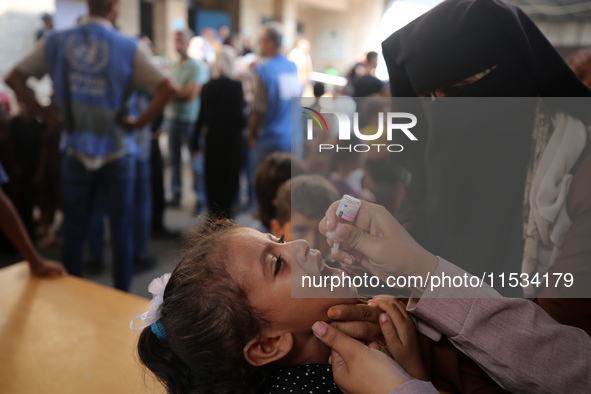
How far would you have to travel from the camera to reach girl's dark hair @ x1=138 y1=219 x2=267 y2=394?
101 cm

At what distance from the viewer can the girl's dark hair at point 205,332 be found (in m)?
1.01

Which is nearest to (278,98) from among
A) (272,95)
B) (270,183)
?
(272,95)

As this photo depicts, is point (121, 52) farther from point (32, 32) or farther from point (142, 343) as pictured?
point (32, 32)

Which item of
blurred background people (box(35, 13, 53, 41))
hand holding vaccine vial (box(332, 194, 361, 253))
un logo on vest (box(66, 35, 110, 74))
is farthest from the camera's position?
blurred background people (box(35, 13, 53, 41))

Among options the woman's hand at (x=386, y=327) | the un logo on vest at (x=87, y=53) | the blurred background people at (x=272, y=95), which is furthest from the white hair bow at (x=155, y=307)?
the blurred background people at (x=272, y=95)

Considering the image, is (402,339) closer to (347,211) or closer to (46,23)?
(347,211)

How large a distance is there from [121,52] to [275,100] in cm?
198

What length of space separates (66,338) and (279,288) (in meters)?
0.93

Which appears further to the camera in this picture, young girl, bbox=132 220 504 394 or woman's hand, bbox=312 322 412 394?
young girl, bbox=132 220 504 394

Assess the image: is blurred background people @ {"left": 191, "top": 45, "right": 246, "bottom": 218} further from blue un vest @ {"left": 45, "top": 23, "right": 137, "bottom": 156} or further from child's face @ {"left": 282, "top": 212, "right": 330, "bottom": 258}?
child's face @ {"left": 282, "top": 212, "right": 330, "bottom": 258}

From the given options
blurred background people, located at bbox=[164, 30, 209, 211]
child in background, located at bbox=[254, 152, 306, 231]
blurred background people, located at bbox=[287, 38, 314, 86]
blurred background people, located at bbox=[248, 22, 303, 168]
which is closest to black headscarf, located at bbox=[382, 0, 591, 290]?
child in background, located at bbox=[254, 152, 306, 231]

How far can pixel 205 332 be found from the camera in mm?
1000

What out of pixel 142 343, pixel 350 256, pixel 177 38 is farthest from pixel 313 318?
pixel 177 38

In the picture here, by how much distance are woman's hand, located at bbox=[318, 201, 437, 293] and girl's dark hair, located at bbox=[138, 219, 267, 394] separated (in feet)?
1.15
